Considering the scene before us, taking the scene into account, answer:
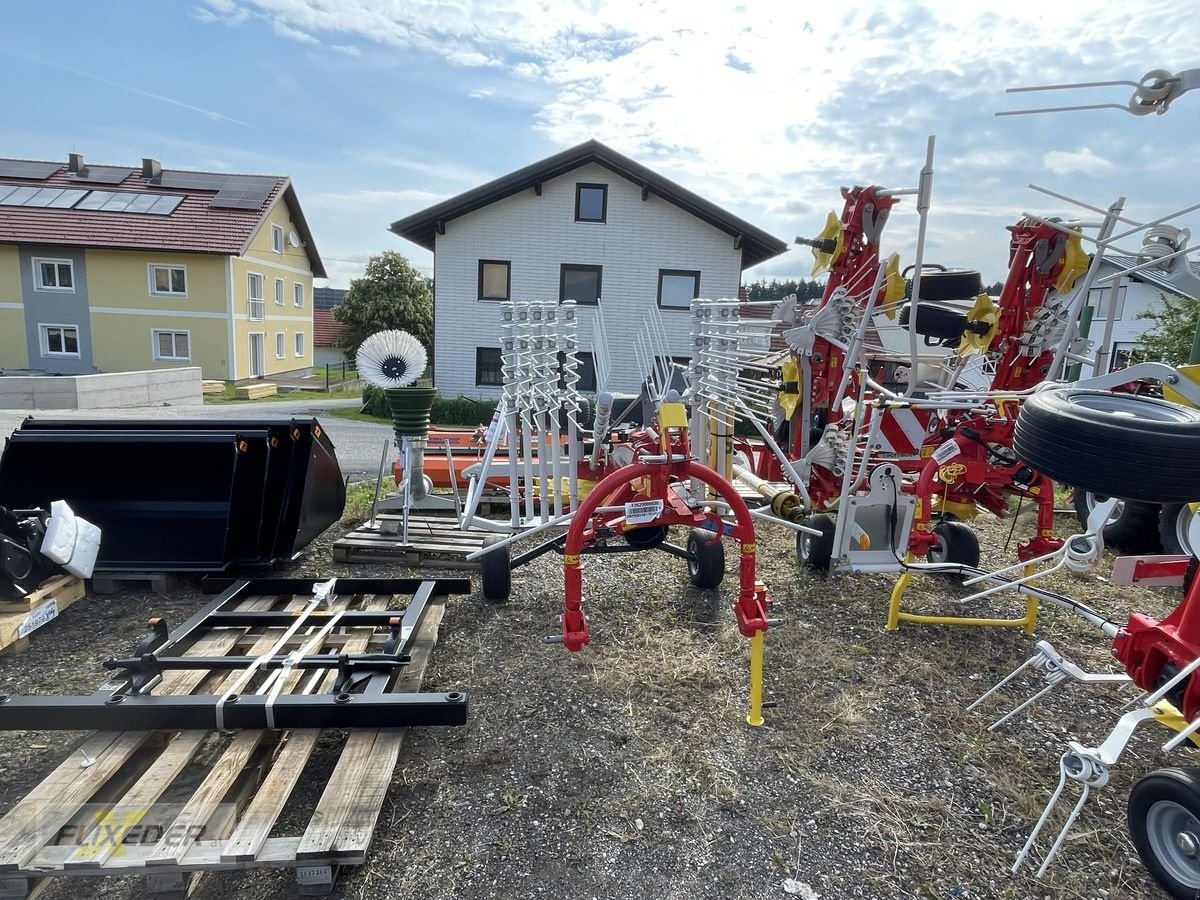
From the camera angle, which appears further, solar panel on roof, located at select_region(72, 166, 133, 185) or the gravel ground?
solar panel on roof, located at select_region(72, 166, 133, 185)

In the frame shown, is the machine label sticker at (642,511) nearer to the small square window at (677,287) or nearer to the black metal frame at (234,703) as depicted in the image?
the black metal frame at (234,703)

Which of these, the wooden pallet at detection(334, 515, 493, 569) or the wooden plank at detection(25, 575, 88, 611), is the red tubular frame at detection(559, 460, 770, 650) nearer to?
the wooden pallet at detection(334, 515, 493, 569)

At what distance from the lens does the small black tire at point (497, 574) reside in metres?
4.85

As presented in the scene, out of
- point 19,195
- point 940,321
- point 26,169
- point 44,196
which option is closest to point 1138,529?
point 940,321

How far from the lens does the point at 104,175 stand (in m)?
25.4

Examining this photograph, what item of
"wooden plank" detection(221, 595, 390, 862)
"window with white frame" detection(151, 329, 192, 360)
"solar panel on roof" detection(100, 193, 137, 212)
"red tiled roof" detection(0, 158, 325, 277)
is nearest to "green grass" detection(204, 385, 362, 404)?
"window with white frame" detection(151, 329, 192, 360)

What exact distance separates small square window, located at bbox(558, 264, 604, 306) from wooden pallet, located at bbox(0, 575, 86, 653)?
14609 mm

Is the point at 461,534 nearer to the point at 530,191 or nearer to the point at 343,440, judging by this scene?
the point at 343,440

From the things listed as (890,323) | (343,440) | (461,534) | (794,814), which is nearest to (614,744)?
(794,814)

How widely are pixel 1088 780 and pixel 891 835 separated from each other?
825mm

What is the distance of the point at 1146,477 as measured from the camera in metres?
2.36

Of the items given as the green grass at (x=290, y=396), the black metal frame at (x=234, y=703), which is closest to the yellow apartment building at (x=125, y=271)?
the green grass at (x=290, y=396)

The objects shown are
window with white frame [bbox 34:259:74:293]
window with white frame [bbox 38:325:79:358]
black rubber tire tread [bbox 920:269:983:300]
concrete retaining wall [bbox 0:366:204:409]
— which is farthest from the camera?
window with white frame [bbox 38:325:79:358]

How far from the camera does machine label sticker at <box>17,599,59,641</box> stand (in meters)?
4.04
